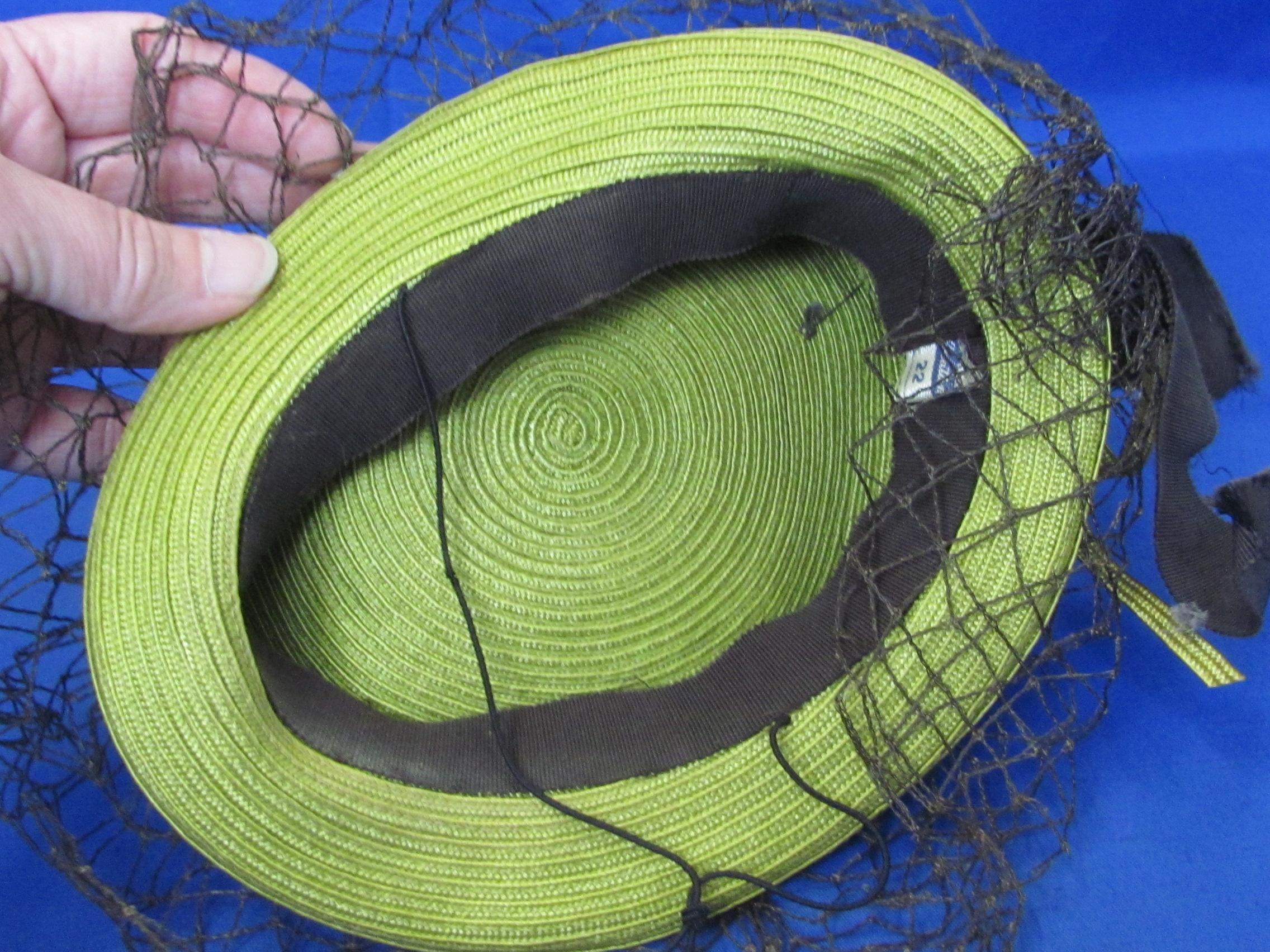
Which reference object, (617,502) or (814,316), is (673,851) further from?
(814,316)

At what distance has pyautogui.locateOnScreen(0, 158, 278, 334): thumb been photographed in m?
0.52

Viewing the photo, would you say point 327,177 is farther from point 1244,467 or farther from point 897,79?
point 1244,467

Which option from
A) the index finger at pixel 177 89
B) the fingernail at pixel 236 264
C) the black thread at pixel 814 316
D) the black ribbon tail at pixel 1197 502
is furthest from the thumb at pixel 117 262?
the black ribbon tail at pixel 1197 502

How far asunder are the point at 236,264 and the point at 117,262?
0.18 ft

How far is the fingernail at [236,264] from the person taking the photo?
545 millimetres

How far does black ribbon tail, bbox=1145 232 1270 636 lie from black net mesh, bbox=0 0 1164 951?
1.1 inches

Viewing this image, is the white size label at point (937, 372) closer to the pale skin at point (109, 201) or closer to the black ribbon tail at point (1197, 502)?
the black ribbon tail at point (1197, 502)

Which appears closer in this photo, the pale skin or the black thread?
the pale skin

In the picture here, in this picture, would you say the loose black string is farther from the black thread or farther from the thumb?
the black thread

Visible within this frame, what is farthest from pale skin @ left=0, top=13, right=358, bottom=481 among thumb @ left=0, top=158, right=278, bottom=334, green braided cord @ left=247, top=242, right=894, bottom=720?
green braided cord @ left=247, top=242, right=894, bottom=720

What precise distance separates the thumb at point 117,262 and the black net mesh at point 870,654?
5 centimetres

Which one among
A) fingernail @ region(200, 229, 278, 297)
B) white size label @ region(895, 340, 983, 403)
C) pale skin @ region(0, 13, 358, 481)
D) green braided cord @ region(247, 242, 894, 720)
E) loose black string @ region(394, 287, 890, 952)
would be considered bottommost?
loose black string @ region(394, 287, 890, 952)

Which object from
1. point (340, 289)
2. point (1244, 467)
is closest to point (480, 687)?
point (340, 289)

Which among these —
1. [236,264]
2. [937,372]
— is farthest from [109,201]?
[937,372]
